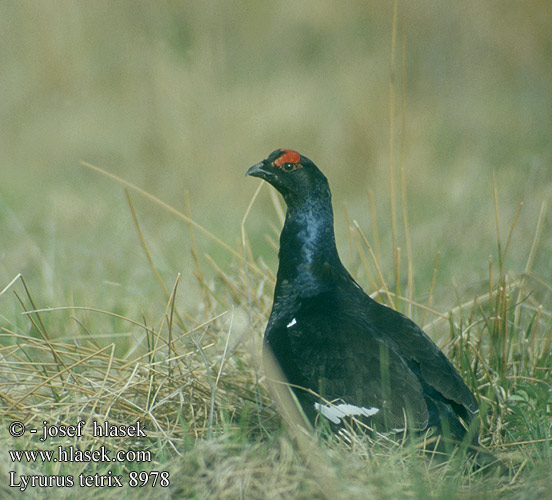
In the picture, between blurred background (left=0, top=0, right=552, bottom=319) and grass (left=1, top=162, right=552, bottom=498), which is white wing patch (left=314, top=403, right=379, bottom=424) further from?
blurred background (left=0, top=0, right=552, bottom=319)

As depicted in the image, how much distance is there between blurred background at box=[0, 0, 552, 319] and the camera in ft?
21.8

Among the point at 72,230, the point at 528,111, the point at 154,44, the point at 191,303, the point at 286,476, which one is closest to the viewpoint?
the point at 286,476

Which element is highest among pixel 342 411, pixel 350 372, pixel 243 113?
pixel 243 113

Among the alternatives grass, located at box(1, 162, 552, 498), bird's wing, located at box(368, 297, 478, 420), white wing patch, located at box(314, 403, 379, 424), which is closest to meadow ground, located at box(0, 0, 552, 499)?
grass, located at box(1, 162, 552, 498)

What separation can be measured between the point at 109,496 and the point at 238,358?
3.98 feet

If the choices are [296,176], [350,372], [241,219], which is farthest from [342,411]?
[241,219]

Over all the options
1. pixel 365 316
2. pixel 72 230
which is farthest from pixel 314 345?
pixel 72 230

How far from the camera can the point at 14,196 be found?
25.0ft

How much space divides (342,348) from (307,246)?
0.64m

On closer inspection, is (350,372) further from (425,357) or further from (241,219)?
(241,219)

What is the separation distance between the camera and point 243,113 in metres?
8.34

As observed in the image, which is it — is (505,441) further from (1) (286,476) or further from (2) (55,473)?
(2) (55,473)

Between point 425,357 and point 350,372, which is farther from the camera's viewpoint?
point 425,357

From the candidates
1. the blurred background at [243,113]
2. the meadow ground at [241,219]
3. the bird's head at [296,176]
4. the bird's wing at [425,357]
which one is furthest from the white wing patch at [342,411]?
the blurred background at [243,113]
